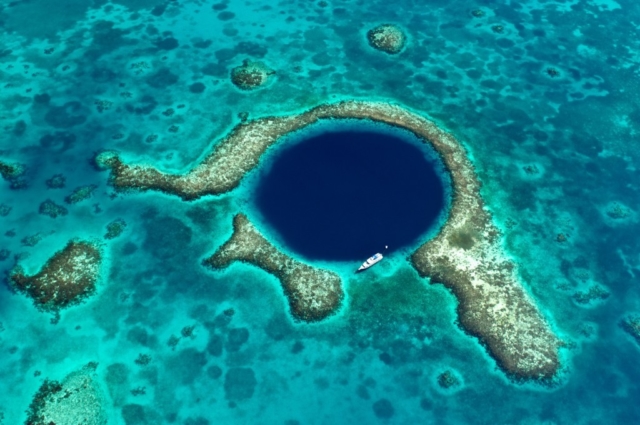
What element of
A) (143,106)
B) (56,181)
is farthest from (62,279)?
(143,106)

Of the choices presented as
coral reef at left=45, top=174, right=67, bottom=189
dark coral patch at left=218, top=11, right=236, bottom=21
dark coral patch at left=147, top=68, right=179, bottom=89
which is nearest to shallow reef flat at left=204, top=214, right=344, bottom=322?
coral reef at left=45, top=174, right=67, bottom=189

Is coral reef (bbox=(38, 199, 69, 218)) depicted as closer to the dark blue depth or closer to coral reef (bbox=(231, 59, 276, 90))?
the dark blue depth

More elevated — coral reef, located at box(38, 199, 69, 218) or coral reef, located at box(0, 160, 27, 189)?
coral reef, located at box(0, 160, 27, 189)

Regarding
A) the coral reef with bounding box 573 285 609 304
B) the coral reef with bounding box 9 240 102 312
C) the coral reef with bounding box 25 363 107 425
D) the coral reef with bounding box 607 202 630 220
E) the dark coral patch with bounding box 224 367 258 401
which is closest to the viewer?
the coral reef with bounding box 25 363 107 425

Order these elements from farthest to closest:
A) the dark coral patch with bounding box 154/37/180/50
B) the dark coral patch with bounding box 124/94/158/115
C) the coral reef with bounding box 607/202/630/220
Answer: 1. the dark coral patch with bounding box 154/37/180/50
2. the dark coral patch with bounding box 124/94/158/115
3. the coral reef with bounding box 607/202/630/220

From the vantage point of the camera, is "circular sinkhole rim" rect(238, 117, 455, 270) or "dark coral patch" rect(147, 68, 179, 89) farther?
"dark coral patch" rect(147, 68, 179, 89)

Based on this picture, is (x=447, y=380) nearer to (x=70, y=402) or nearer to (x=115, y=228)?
(x=70, y=402)
